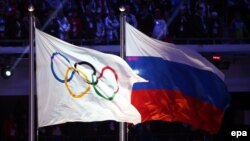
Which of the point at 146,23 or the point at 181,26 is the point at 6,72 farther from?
the point at 181,26

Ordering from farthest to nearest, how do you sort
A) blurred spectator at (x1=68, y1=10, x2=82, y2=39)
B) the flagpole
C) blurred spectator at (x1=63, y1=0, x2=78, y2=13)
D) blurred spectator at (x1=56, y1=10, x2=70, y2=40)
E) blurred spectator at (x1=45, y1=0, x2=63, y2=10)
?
1. blurred spectator at (x1=45, y1=0, x2=63, y2=10)
2. blurred spectator at (x1=63, y1=0, x2=78, y2=13)
3. blurred spectator at (x1=68, y1=10, x2=82, y2=39)
4. blurred spectator at (x1=56, y1=10, x2=70, y2=40)
5. the flagpole

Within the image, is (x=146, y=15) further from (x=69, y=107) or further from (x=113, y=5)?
(x=69, y=107)

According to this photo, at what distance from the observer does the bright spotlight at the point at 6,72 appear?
69.9ft

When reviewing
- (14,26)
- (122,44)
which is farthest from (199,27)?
(122,44)

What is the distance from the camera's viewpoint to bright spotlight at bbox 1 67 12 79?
21.3 meters

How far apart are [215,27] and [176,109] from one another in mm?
9510

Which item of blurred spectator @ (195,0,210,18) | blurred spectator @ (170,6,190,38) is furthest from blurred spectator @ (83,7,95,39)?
blurred spectator @ (195,0,210,18)

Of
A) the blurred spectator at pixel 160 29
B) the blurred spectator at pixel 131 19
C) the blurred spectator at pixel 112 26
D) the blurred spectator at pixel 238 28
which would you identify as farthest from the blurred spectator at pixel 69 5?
the blurred spectator at pixel 238 28

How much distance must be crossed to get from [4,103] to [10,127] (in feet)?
14.5

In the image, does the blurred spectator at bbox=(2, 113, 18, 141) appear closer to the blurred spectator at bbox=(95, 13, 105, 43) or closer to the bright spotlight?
the bright spotlight

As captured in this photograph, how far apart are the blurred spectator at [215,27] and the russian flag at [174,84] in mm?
8741

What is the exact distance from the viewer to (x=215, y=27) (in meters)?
22.3

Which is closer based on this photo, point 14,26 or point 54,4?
point 14,26

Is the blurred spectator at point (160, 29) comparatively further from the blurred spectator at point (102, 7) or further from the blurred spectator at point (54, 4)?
the blurred spectator at point (54, 4)
